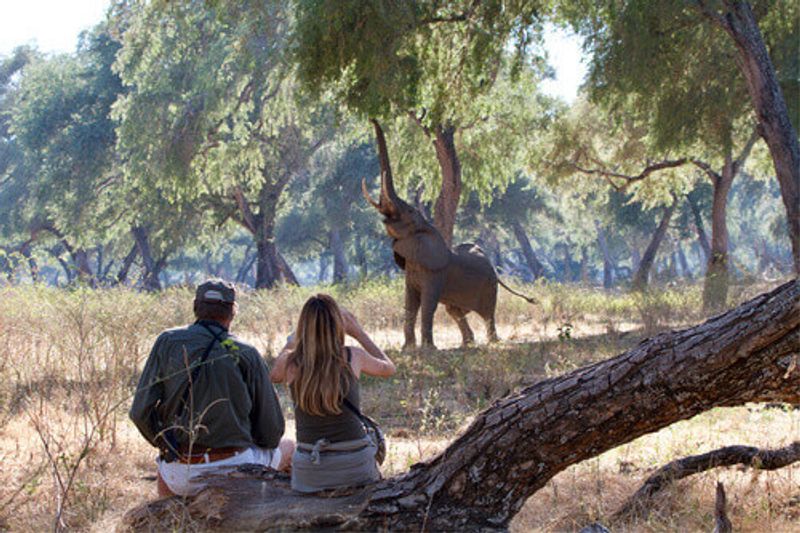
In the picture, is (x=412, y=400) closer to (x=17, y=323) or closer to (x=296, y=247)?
(x=17, y=323)

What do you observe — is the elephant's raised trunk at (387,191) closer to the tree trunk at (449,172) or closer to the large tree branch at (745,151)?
the tree trunk at (449,172)

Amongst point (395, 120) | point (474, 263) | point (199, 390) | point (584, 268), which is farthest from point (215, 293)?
point (584, 268)

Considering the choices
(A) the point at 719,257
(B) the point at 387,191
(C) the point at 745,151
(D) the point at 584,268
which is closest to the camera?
(B) the point at 387,191

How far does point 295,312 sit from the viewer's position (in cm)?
1723

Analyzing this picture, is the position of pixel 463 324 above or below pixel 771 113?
below

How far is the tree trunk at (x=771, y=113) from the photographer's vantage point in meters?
11.6

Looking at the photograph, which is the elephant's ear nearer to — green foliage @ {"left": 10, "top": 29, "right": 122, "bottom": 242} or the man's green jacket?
the man's green jacket

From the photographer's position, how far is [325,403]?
15.0 feet

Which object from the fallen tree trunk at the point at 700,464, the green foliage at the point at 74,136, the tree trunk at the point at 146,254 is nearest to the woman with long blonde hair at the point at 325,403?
the fallen tree trunk at the point at 700,464

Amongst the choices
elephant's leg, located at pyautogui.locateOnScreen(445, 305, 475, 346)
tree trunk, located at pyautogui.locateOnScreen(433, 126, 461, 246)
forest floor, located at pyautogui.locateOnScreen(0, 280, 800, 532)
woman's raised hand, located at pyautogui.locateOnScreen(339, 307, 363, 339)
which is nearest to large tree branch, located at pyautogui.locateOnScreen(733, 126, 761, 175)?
forest floor, located at pyautogui.locateOnScreen(0, 280, 800, 532)

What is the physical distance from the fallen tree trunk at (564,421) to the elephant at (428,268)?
825 centimetres

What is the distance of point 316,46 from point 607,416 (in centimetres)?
903

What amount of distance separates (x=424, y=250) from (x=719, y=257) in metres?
7.73

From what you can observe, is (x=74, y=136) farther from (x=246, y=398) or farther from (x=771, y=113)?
(x=246, y=398)
